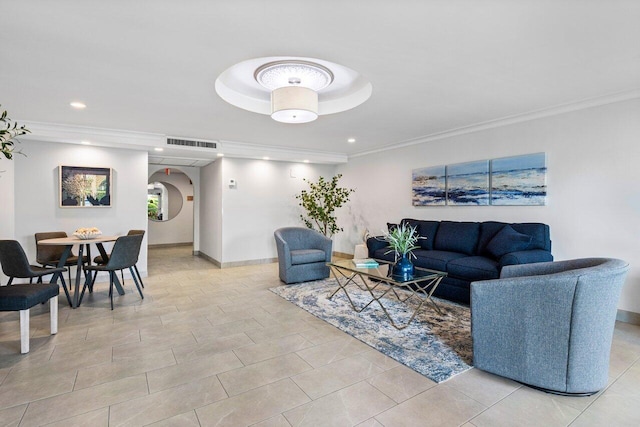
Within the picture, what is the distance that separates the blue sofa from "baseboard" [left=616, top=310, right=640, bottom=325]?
866mm

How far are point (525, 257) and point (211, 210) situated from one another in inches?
238

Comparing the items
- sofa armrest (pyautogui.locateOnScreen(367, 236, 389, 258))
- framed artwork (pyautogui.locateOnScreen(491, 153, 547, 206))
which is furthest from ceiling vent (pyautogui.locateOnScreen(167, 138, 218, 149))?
framed artwork (pyautogui.locateOnScreen(491, 153, 547, 206))

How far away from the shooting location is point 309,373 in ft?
7.97

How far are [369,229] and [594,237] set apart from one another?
3871 mm

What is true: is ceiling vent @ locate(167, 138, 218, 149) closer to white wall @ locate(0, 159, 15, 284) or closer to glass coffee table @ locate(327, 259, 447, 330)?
white wall @ locate(0, 159, 15, 284)

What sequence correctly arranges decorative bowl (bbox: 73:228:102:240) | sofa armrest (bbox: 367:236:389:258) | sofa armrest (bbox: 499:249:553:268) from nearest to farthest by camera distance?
sofa armrest (bbox: 499:249:553:268), decorative bowl (bbox: 73:228:102:240), sofa armrest (bbox: 367:236:389:258)

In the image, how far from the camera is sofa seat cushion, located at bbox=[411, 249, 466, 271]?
167 inches

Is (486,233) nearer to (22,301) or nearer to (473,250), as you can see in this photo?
(473,250)

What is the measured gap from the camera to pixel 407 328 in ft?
10.7

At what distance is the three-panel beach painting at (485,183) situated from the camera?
4.20 metres

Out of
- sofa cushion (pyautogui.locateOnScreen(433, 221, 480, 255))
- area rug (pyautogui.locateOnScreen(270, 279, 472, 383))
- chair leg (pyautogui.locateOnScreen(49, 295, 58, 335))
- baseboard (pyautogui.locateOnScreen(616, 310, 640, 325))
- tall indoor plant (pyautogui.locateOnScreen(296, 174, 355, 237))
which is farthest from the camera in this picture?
tall indoor plant (pyautogui.locateOnScreen(296, 174, 355, 237))

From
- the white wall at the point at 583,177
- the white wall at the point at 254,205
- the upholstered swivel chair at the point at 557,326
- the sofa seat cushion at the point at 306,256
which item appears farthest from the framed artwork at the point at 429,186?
the upholstered swivel chair at the point at 557,326

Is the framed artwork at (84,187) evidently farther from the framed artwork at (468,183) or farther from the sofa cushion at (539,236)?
the sofa cushion at (539,236)

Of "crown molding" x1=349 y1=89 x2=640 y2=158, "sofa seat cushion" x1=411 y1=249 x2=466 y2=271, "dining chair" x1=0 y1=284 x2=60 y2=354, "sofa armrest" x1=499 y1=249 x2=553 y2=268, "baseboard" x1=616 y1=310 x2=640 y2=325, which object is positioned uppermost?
"crown molding" x1=349 y1=89 x2=640 y2=158
